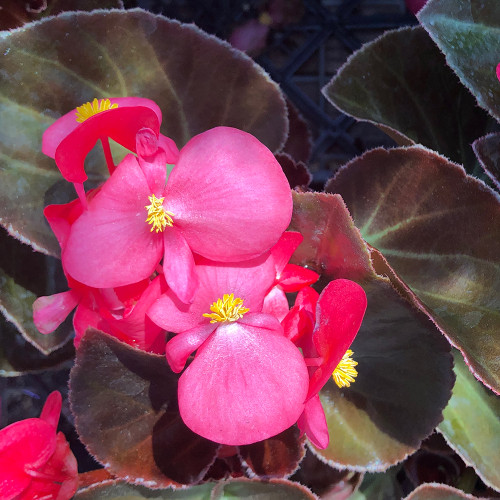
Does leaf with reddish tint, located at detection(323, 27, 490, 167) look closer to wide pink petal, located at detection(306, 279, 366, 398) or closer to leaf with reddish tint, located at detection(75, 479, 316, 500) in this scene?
wide pink petal, located at detection(306, 279, 366, 398)

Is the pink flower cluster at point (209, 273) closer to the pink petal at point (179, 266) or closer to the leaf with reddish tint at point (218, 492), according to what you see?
the pink petal at point (179, 266)

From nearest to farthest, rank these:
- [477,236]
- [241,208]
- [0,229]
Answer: [241,208] → [477,236] → [0,229]

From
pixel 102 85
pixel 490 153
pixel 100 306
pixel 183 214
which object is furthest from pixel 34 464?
pixel 490 153

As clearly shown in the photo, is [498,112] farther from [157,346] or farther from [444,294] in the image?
[157,346]

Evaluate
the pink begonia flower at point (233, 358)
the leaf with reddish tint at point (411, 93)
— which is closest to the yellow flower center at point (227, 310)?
the pink begonia flower at point (233, 358)

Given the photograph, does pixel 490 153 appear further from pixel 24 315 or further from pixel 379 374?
pixel 24 315

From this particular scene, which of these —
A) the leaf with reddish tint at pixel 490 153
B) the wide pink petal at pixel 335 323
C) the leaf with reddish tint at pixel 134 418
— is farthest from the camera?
the leaf with reddish tint at pixel 490 153

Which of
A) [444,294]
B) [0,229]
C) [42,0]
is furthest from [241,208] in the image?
[42,0]
